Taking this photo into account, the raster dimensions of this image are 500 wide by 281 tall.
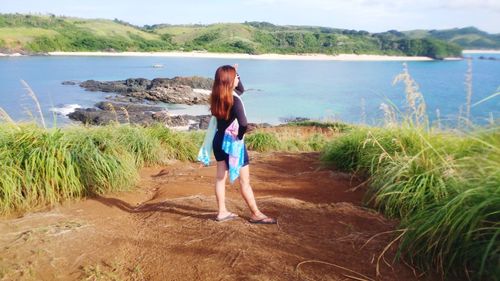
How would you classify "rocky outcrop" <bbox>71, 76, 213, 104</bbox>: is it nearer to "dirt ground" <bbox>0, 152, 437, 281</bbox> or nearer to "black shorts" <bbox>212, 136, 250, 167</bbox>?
"dirt ground" <bbox>0, 152, 437, 281</bbox>

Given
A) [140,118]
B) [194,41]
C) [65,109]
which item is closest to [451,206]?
[140,118]

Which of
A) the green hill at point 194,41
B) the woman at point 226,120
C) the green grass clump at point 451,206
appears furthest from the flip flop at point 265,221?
the green hill at point 194,41

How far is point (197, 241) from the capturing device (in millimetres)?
4238

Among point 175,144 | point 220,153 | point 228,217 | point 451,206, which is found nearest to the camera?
point 451,206

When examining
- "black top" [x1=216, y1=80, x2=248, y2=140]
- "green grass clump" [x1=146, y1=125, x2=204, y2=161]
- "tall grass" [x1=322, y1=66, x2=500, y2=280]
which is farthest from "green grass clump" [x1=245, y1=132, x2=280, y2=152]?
"black top" [x1=216, y1=80, x2=248, y2=140]

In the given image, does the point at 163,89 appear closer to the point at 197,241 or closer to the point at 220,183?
the point at 220,183

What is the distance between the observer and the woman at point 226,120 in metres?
4.29

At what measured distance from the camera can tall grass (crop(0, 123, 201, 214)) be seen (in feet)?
18.4

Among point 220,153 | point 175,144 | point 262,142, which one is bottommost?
point 262,142

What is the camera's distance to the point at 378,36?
511ft

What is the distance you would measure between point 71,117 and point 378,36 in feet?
467

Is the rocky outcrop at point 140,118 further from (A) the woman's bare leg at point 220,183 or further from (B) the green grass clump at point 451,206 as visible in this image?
(B) the green grass clump at point 451,206

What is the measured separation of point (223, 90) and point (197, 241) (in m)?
1.51

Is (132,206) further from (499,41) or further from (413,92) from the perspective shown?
(499,41)
